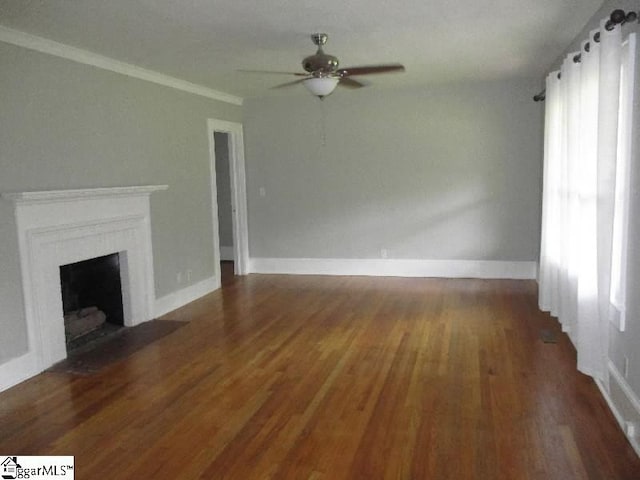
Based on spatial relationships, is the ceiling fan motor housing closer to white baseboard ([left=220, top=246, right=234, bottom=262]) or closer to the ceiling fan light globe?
the ceiling fan light globe

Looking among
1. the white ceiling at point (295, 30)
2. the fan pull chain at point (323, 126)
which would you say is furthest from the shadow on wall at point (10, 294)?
the fan pull chain at point (323, 126)

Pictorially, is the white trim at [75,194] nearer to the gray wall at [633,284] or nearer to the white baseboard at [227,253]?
the white baseboard at [227,253]

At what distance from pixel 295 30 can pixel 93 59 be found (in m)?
1.79

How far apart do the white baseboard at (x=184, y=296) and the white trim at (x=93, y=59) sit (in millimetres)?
2150

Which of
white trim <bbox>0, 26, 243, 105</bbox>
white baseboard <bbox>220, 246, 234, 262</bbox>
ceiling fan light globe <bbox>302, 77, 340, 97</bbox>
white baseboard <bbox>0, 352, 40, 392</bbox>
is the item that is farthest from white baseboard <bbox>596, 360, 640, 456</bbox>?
white baseboard <bbox>220, 246, 234, 262</bbox>

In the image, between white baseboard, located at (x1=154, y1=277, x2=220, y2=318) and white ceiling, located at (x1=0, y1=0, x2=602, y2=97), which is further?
white baseboard, located at (x1=154, y1=277, x2=220, y2=318)

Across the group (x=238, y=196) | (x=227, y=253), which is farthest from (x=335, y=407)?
(x=227, y=253)

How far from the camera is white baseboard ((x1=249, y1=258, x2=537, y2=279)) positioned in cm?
650

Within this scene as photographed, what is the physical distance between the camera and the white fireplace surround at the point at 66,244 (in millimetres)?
3688

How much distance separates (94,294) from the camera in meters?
4.94

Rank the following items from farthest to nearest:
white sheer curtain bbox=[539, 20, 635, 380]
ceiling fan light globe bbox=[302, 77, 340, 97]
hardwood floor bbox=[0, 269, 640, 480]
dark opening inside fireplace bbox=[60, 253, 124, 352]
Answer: dark opening inside fireplace bbox=[60, 253, 124, 352]
ceiling fan light globe bbox=[302, 77, 340, 97]
white sheer curtain bbox=[539, 20, 635, 380]
hardwood floor bbox=[0, 269, 640, 480]

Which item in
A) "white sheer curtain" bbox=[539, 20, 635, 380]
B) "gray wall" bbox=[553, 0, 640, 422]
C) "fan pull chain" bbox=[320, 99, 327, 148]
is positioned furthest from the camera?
"fan pull chain" bbox=[320, 99, 327, 148]

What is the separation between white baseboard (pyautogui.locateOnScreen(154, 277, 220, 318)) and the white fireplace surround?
0.28 m

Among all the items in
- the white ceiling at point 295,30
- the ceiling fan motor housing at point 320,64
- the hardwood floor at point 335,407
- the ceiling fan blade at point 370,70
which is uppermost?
the white ceiling at point 295,30
